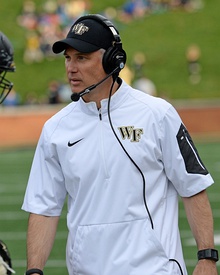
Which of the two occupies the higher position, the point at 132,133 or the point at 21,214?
the point at 132,133

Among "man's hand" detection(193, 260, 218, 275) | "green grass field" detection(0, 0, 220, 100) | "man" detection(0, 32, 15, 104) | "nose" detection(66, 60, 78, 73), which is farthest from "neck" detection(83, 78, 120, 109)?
"green grass field" detection(0, 0, 220, 100)

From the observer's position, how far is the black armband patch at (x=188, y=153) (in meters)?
4.29

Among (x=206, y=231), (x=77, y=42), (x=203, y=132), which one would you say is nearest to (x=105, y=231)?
(x=206, y=231)

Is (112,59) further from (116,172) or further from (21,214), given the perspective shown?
(21,214)

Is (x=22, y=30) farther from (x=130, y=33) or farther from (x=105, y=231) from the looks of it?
(x=105, y=231)

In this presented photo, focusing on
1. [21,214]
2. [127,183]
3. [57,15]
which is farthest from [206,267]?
[57,15]

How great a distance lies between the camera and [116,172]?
425 cm

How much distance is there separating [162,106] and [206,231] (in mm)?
560

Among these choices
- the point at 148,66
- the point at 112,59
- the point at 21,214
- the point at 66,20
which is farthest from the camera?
the point at 66,20

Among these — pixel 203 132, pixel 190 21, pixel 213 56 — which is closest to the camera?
pixel 203 132

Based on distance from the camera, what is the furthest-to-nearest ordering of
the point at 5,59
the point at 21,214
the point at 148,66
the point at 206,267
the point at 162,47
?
the point at 162,47
the point at 148,66
the point at 21,214
the point at 5,59
the point at 206,267

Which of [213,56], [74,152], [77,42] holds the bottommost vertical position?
[213,56]

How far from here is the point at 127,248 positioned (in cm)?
423

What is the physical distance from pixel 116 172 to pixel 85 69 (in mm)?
465
